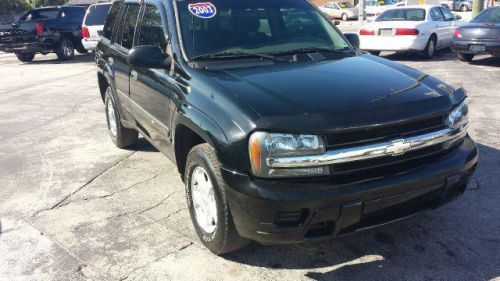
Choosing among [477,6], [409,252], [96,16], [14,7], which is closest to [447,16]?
[477,6]

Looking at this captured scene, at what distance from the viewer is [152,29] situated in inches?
178

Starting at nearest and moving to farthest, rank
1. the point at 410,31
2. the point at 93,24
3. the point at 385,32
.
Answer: the point at 410,31 < the point at 385,32 < the point at 93,24

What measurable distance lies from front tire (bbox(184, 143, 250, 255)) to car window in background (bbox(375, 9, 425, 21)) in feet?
36.8

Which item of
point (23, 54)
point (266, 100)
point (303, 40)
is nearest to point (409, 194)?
point (266, 100)

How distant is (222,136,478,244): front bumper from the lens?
9.22ft

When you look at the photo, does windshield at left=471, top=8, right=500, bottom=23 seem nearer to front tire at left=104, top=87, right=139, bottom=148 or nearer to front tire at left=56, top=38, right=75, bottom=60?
front tire at left=104, top=87, right=139, bottom=148

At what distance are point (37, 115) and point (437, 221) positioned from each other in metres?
7.18

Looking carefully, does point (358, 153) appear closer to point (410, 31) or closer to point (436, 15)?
point (410, 31)

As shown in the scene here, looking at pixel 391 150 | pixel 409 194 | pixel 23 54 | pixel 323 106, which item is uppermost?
pixel 323 106

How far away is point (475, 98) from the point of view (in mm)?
8250

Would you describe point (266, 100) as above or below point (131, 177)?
above

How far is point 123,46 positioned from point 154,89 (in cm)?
128

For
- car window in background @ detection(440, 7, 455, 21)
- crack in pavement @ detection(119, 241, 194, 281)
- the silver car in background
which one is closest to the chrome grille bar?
crack in pavement @ detection(119, 241, 194, 281)

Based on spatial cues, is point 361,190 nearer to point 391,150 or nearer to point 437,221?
point 391,150
